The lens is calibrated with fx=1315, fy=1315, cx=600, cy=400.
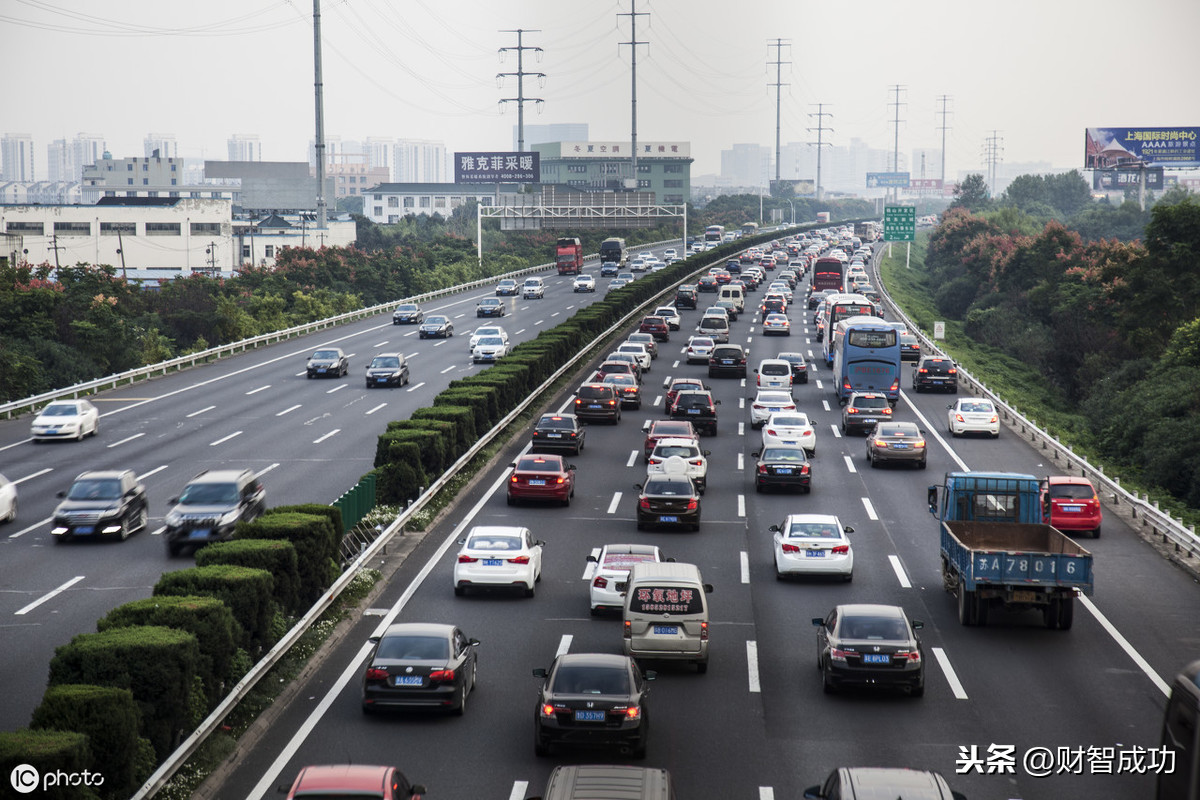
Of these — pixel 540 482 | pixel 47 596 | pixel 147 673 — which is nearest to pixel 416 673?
pixel 147 673

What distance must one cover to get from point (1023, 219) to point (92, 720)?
178173mm

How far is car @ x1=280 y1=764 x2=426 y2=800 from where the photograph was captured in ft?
44.9

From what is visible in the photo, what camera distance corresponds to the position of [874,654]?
2100 cm

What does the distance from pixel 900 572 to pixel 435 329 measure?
165 feet

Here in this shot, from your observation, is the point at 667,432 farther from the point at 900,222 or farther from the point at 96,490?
the point at 900,222

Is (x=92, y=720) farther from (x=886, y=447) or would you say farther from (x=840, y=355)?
(x=840, y=355)

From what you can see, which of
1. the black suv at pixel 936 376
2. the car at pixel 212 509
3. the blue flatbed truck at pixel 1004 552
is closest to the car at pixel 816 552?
the blue flatbed truck at pixel 1004 552

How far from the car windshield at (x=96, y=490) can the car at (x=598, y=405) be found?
22.5m

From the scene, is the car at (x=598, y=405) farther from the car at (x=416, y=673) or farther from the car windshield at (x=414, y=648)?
the car windshield at (x=414, y=648)

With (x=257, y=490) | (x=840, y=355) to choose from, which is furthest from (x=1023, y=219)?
(x=257, y=490)

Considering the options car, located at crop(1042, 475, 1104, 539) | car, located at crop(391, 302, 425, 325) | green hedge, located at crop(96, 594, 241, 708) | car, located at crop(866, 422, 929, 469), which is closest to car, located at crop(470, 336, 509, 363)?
car, located at crop(391, 302, 425, 325)

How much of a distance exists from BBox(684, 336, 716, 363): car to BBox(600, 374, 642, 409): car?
1340cm

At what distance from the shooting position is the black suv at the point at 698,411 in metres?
49.5

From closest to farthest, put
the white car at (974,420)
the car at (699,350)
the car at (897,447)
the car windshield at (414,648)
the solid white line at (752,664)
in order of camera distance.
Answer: the car windshield at (414,648) → the solid white line at (752,664) → the car at (897,447) → the white car at (974,420) → the car at (699,350)
